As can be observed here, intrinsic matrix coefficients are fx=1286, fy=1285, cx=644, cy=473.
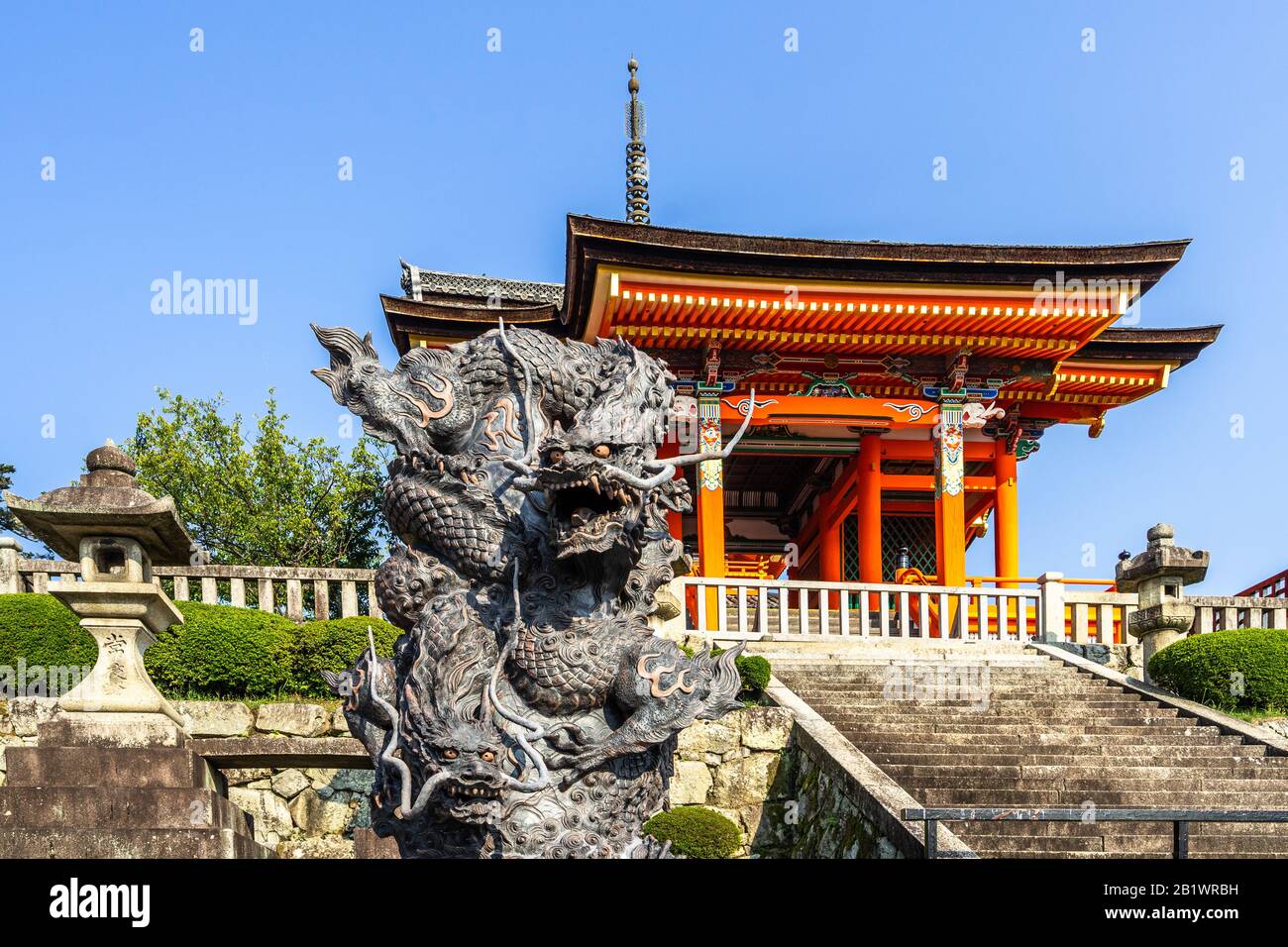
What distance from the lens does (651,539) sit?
5.41 m

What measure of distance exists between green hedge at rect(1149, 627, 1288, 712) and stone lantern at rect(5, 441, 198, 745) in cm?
962

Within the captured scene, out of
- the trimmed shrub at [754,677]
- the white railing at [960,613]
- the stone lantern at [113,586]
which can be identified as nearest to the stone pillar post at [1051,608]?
the white railing at [960,613]

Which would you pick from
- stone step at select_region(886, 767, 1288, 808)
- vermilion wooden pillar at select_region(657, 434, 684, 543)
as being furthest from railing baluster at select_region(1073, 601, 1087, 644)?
vermilion wooden pillar at select_region(657, 434, 684, 543)

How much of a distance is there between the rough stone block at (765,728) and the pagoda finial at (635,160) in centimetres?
1247

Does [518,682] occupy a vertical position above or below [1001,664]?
above

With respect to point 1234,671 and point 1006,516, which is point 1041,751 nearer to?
point 1234,671

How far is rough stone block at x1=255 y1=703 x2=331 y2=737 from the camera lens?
36.8ft

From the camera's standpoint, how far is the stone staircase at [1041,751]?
9.74 m

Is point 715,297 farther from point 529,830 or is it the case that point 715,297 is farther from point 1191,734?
point 529,830

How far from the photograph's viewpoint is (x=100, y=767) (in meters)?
8.73

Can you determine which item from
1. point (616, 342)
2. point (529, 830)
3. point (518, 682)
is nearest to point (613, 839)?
point (529, 830)

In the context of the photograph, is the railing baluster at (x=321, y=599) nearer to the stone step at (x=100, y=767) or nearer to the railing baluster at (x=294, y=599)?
the railing baluster at (x=294, y=599)

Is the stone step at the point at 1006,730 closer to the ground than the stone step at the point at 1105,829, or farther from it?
farther from it
